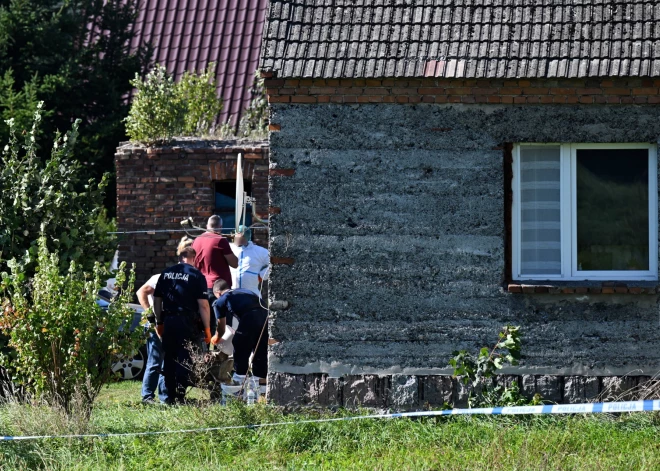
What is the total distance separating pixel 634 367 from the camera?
354 inches

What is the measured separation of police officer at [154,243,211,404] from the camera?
1064 cm

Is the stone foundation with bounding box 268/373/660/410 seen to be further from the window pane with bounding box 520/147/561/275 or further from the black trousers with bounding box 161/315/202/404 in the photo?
the black trousers with bounding box 161/315/202/404

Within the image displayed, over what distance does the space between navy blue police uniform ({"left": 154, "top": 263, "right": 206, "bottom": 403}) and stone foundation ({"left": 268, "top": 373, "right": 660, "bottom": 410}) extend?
1642 millimetres

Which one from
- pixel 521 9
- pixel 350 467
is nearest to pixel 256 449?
pixel 350 467

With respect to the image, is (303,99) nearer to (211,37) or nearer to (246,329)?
(246,329)

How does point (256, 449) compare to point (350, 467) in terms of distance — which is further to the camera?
point (256, 449)

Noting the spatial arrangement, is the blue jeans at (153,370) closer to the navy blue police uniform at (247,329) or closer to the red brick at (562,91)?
the navy blue police uniform at (247,329)

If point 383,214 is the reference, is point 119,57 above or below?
above

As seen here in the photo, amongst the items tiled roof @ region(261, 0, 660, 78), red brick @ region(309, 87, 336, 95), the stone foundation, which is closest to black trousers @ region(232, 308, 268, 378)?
the stone foundation

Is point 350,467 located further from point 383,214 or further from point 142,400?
point 142,400

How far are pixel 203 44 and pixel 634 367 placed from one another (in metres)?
14.2

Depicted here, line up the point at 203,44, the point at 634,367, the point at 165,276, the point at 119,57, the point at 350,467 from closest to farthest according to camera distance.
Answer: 1. the point at 350,467
2. the point at 634,367
3. the point at 165,276
4. the point at 119,57
5. the point at 203,44

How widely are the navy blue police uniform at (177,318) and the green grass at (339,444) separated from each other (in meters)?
1.61

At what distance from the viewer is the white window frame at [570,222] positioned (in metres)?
9.09
